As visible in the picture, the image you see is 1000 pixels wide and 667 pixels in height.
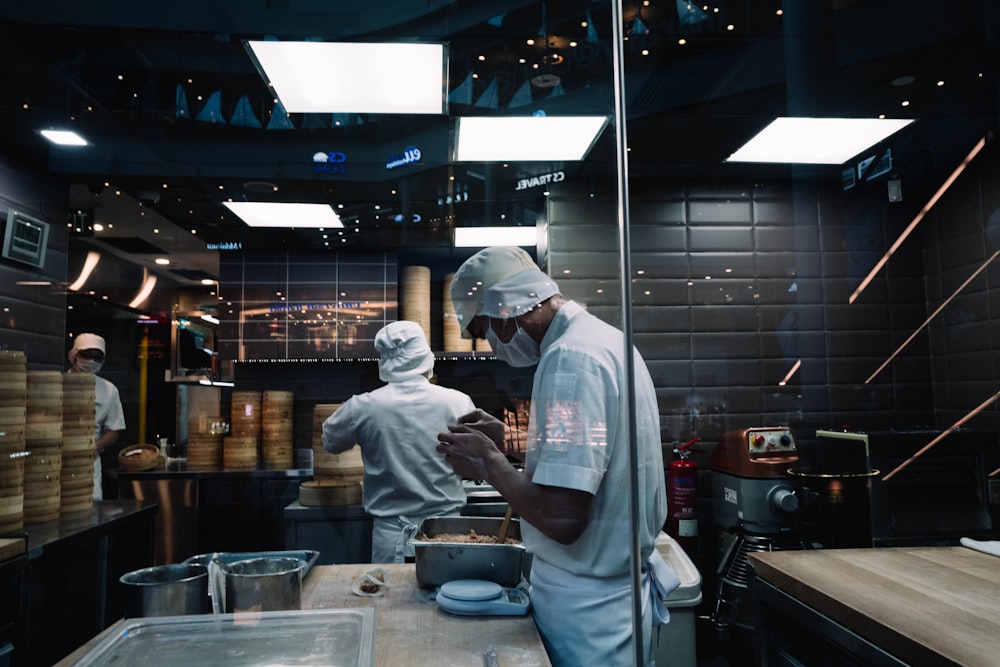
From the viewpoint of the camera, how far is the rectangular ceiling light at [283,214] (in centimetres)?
155

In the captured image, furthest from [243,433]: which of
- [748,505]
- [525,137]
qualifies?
[748,505]

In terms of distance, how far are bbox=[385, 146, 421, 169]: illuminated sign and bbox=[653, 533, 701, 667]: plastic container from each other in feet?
3.81

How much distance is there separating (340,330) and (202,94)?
660mm

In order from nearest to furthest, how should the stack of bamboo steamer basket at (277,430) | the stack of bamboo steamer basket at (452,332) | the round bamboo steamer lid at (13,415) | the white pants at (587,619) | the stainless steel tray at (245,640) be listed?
the stainless steel tray at (245,640)
the white pants at (587,619)
the round bamboo steamer lid at (13,415)
the stack of bamboo steamer basket at (452,332)
the stack of bamboo steamer basket at (277,430)

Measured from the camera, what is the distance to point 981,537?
1.70 meters

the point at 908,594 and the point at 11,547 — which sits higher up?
the point at 11,547

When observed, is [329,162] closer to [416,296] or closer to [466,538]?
[416,296]

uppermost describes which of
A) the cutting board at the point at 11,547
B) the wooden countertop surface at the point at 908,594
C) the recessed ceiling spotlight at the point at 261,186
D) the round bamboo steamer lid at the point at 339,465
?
the recessed ceiling spotlight at the point at 261,186

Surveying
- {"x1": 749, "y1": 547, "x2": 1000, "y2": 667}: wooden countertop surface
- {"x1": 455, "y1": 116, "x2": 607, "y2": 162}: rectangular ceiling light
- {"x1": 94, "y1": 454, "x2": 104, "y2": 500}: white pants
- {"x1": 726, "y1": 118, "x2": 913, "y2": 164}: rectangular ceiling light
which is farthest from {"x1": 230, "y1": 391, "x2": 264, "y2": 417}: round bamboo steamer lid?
{"x1": 726, "y1": 118, "x2": 913, "y2": 164}: rectangular ceiling light

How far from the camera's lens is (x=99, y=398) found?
136 cm

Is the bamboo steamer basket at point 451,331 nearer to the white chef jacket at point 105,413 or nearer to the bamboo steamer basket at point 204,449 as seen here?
the bamboo steamer basket at point 204,449

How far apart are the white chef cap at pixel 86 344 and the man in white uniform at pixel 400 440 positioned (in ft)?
1.83

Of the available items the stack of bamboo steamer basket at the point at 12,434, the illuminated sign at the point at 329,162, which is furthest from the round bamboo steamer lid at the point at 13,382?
the illuminated sign at the point at 329,162

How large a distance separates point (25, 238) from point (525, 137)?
115 cm
